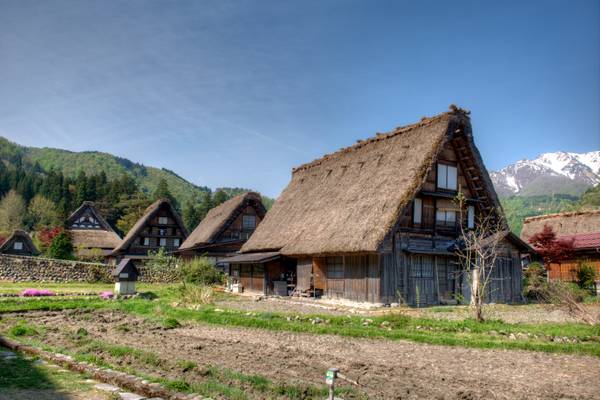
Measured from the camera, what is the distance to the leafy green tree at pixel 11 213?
61.7 m

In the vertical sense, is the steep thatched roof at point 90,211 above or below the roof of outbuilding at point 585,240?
above

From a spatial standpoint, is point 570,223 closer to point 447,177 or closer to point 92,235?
point 447,177

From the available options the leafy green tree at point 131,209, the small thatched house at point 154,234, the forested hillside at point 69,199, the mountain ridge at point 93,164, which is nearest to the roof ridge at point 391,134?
the small thatched house at point 154,234

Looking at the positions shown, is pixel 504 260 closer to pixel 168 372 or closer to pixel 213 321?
pixel 213 321

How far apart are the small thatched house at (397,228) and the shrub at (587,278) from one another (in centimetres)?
631

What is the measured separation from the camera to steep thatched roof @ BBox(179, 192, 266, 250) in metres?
37.2

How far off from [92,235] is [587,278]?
4553cm

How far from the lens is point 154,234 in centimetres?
4531

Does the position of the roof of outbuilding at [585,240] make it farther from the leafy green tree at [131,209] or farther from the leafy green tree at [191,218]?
the leafy green tree at [131,209]

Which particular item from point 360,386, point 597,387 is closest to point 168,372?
point 360,386

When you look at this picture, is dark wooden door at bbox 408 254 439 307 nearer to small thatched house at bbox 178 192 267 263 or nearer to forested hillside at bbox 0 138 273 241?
small thatched house at bbox 178 192 267 263

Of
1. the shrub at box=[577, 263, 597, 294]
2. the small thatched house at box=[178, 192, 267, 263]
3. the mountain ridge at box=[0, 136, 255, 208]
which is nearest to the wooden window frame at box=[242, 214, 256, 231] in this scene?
the small thatched house at box=[178, 192, 267, 263]

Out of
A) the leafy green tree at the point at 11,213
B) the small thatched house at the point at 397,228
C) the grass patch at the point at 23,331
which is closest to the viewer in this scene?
the grass patch at the point at 23,331

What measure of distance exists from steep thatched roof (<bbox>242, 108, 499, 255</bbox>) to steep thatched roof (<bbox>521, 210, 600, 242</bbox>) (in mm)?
14813
